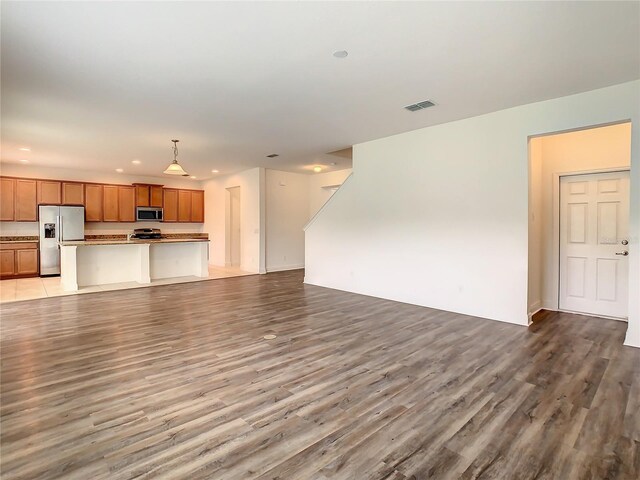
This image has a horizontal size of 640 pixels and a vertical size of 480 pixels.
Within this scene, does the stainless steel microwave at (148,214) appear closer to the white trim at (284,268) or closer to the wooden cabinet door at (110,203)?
the wooden cabinet door at (110,203)

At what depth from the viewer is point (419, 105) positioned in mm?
4301

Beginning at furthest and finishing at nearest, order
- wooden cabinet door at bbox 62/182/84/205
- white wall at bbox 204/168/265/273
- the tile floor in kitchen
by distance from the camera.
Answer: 1. white wall at bbox 204/168/265/273
2. wooden cabinet door at bbox 62/182/84/205
3. the tile floor in kitchen

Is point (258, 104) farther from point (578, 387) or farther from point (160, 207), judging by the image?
point (160, 207)

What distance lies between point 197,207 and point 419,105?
28.8 feet

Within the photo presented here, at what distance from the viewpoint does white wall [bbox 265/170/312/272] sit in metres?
9.28

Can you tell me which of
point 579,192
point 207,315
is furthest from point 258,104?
point 579,192

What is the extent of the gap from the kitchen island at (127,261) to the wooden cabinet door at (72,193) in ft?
6.83

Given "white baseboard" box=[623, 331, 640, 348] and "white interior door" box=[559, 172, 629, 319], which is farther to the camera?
"white interior door" box=[559, 172, 629, 319]

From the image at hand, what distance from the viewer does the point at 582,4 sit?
234 centimetres

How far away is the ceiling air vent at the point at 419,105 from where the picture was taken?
13.8ft

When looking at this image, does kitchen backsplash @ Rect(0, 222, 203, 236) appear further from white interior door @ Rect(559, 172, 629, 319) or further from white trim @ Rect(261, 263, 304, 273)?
white interior door @ Rect(559, 172, 629, 319)

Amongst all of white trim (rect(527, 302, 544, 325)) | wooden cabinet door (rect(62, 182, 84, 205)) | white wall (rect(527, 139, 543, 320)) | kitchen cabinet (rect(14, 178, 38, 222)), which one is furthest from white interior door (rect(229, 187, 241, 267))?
white trim (rect(527, 302, 544, 325))

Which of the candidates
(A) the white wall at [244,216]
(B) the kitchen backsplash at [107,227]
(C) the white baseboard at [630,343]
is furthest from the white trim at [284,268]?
(C) the white baseboard at [630,343]

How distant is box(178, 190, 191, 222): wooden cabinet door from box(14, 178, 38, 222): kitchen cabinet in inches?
140
